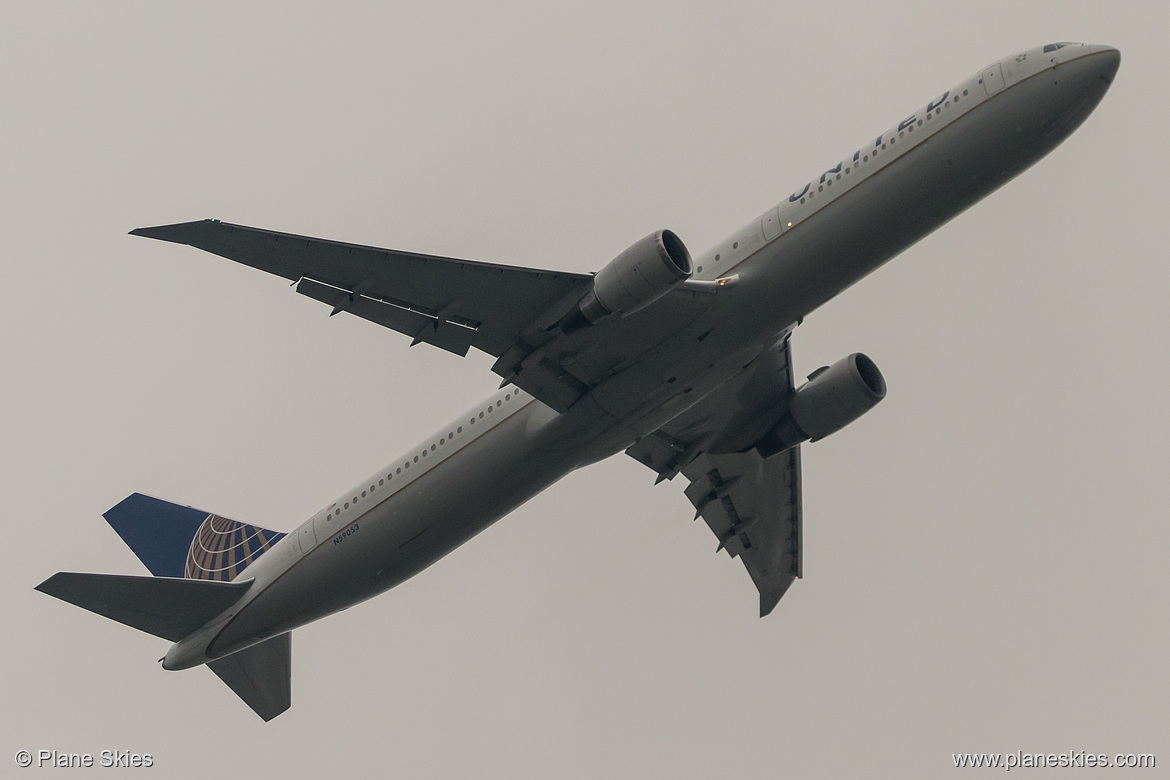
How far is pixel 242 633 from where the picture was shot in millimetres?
30297

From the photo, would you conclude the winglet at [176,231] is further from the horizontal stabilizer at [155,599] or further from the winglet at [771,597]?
the winglet at [771,597]

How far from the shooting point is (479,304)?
26.3 metres

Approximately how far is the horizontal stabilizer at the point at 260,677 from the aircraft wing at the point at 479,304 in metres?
12.1

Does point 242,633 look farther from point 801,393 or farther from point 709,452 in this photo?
point 801,393

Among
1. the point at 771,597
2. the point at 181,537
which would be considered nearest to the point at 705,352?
the point at 771,597

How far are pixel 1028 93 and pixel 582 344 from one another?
1099cm

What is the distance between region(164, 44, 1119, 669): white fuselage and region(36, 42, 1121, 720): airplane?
0.16 ft

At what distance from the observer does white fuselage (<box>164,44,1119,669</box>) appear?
963 inches

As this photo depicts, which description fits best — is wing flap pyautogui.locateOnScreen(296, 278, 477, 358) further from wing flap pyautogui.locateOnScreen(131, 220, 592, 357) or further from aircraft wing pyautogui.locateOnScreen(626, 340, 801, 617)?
aircraft wing pyautogui.locateOnScreen(626, 340, 801, 617)

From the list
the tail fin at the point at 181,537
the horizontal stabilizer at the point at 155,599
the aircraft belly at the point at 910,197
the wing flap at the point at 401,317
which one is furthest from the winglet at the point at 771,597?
the horizontal stabilizer at the point at 155,599

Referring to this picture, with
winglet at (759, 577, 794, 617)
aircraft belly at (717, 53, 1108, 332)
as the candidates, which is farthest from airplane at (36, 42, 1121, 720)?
winglet at (759, 577, 794, 617)

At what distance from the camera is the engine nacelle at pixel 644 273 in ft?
78.5

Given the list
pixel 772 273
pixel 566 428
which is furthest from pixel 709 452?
pixel 772 273

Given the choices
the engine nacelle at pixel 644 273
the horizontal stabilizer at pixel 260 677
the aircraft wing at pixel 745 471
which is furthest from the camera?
the horizontal stabilizer at pixel 260 677
